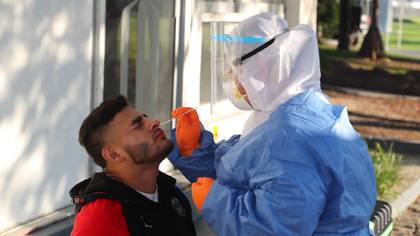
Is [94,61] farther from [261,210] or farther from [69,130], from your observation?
[261,210]

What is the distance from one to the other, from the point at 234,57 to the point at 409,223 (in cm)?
430

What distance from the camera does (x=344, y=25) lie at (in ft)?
74.2

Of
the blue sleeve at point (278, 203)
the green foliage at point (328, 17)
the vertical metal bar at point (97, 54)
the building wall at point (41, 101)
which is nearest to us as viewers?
the blue sleeve at point (278, 203)

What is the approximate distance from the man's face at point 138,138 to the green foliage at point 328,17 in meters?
24.2

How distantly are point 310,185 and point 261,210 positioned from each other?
0.61 feet

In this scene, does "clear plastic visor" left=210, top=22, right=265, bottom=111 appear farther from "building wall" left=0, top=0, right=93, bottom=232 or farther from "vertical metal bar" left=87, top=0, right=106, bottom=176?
"vertical metal bar" left=87, top=0, right=106, bottom=176

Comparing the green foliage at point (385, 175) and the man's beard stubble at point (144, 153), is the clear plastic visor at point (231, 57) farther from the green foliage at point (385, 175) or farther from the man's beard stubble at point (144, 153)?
the green foliage at point (385, 175)

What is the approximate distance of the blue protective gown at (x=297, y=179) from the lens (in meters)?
2.52

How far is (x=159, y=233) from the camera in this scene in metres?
2.73

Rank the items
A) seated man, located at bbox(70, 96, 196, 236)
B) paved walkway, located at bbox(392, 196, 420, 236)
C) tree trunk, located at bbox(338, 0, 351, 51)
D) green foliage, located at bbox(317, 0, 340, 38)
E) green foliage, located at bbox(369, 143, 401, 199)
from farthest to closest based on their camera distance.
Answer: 1. green foliage, located at bbox(317, 0, 340, 38)
2. tree trunk, located at bbox(338, 0, 351, 51)
3. green foliage, located at bbox(369, 143, 401, 199)
4. paved walkway, located at bbox(392, 196, 420, 236)
5. seated man, located at bbox(70, 96, 196, 236)

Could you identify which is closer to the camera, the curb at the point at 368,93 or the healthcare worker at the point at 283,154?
the healthcare worker at the point at 283,154

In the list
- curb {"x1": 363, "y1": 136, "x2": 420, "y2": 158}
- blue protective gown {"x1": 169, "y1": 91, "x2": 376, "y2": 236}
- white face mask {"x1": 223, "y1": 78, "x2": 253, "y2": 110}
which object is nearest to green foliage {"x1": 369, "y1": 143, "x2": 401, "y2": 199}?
curb {"x1": 363, "y1": 136, "x2": 420, "y2": 158}

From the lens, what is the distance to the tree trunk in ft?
70.6

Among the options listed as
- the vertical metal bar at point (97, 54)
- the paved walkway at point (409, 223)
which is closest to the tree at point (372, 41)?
the paved walkway at point (409, 223)
